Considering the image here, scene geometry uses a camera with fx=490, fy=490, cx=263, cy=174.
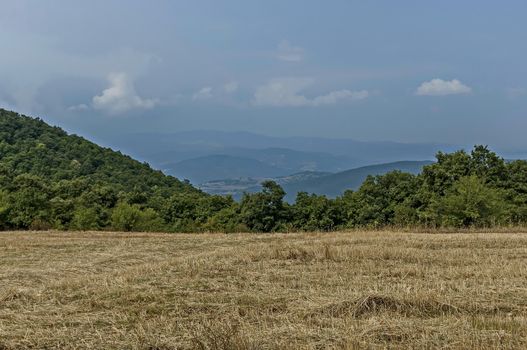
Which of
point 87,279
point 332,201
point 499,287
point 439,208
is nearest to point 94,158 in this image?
point 332,201

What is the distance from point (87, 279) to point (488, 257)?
966 cm

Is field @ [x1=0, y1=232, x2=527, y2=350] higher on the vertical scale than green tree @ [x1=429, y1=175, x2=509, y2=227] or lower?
lower

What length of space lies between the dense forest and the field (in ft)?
48.3

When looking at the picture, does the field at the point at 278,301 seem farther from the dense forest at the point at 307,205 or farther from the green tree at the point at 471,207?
the dense forest at the point at 307,205

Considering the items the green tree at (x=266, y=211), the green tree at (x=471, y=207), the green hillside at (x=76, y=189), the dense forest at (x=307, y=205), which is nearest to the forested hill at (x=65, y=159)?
the green hillside at (x=76, y=189)

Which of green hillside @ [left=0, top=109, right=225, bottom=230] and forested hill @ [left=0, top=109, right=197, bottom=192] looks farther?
forested hill @ [left=0, top=109, right=197, bottom=192]

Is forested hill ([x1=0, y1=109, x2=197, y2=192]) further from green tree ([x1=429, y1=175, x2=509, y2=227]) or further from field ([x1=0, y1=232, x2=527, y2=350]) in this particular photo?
field ([x1=0, y1=232, x2=527, y2=350])

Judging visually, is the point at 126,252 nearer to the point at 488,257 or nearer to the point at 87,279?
the point at 87,279

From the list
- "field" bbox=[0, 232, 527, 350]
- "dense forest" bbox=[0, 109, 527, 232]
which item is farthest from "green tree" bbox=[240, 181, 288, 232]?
"field" bbox=[0, 232, 527, 350]

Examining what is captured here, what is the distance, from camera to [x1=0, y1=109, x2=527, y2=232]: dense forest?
91.5 feet

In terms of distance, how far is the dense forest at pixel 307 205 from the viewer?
2789cm

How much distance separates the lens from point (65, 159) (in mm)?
61656

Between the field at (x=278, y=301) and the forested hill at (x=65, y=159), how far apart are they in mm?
42991

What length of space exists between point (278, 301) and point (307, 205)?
91.6 ft
